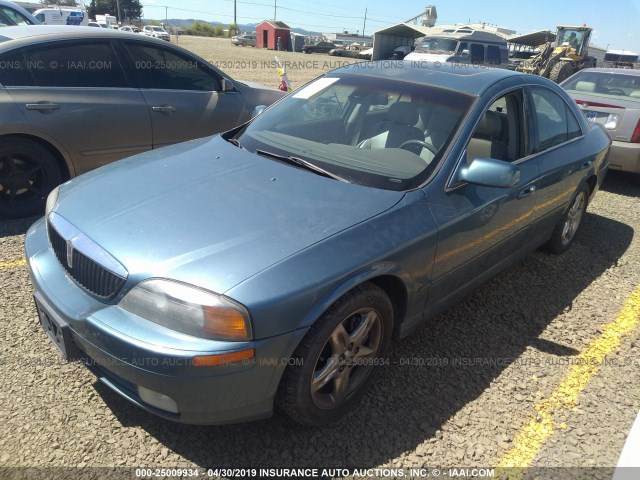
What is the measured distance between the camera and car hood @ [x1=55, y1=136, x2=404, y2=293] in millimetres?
1968

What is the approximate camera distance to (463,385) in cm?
272

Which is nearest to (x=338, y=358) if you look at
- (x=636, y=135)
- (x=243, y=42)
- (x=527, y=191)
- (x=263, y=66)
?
(x=527, y=191)

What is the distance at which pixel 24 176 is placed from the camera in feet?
13.8

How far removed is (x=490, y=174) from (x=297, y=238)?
3.80 feet

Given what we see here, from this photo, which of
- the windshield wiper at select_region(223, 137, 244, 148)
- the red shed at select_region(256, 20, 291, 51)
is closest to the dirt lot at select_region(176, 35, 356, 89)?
the windshield wiper at select_region(223, 137, 244, 148)

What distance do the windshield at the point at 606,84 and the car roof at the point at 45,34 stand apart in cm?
627

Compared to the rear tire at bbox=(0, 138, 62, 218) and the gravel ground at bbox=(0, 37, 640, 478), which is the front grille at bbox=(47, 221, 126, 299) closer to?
the gravel ground at bbox=(0, 37, 640, 478)

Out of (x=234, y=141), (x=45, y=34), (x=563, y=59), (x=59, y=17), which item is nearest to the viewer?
(x=234, y=141)

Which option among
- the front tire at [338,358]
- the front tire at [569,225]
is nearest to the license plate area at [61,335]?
the front tire at [338,358]

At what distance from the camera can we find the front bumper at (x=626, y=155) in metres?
6.17

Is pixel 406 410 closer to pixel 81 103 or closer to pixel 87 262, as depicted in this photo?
pixel 87 262

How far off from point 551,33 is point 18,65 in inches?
1314

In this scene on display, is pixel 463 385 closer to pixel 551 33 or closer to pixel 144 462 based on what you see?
pixel 144 462

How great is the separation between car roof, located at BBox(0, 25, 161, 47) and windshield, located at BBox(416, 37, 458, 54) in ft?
56.6
